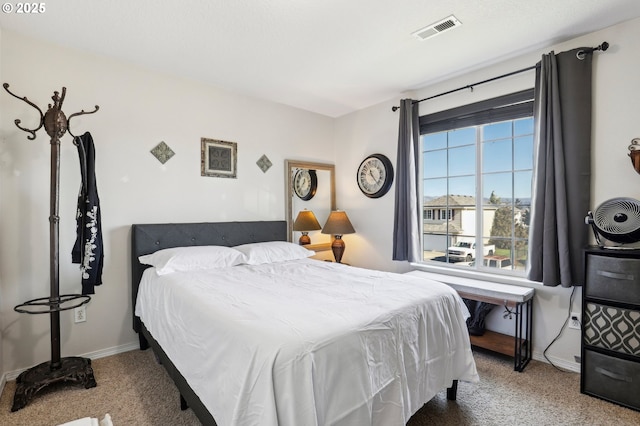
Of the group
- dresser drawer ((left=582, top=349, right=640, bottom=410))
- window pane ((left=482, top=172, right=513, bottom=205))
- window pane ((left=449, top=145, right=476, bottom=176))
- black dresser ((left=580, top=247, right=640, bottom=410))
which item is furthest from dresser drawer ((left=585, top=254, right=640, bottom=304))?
window pane ((left=449, top=145, right=476, bottom=176))

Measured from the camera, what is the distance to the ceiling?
2.09 m

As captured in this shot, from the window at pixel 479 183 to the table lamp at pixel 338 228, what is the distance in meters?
0.95

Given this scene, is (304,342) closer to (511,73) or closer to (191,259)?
(191,259)

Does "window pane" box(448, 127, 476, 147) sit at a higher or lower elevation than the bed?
higher

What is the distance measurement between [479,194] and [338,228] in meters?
1.64

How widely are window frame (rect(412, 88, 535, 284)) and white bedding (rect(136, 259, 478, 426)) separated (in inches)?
48.1

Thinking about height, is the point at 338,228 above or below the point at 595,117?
below

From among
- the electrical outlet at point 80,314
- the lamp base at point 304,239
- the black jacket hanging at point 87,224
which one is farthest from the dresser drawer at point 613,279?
the electrical outlet at point 80,314

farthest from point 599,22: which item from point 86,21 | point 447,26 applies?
point 86,21

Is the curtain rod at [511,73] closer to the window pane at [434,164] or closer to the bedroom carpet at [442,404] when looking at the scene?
the window pane at [434,164]

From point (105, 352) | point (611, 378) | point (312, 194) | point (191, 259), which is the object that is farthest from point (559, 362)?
point (105, 352)

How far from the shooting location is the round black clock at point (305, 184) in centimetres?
409

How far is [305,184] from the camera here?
418 centimetres

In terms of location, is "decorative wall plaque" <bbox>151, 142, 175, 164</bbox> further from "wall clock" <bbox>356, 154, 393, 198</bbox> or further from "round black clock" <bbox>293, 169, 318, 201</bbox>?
"wall clock" <bbox>356, 154, 393, 198</bbox>
